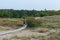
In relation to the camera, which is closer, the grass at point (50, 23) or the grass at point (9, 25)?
the grass at point (9, 25)

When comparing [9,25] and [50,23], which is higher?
[9,25]

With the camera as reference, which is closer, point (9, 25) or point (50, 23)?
point (9, 25)

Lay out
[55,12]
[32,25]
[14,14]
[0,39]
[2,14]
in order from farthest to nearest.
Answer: [55,12] < [14,14] < [2,14] < [32,25] < [0,39]

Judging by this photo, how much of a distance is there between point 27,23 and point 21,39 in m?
15.7

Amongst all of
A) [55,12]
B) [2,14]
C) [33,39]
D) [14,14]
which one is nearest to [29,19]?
[33,39]

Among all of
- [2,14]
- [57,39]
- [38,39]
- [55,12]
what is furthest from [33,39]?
[55,12]

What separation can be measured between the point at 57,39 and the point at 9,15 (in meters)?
41.5

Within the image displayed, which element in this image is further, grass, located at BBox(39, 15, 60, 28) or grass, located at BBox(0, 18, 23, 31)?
grass, located at BBox(39, 15, 60, 28)

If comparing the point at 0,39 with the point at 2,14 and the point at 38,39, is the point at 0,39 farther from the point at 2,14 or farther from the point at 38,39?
the point at 2,14

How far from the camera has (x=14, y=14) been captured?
199ft

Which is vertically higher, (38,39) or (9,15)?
(38,39)

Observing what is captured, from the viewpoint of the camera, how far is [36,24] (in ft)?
101

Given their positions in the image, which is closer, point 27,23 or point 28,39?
point 28,39

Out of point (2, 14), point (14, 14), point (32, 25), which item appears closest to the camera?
point (32, 25)
